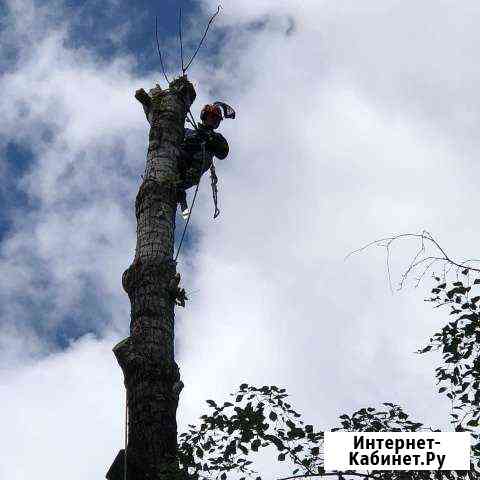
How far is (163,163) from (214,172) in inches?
76.8

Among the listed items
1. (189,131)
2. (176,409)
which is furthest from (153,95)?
(176,409)

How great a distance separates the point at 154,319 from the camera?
15.3 ft

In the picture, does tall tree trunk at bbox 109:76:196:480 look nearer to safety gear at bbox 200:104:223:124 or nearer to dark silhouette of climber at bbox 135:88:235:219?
dark silhouette of climber at bbox 135:88:235:219

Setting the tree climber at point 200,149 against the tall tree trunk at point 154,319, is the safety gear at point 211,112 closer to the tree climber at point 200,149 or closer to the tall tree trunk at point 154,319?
the tree climber at point 200,149

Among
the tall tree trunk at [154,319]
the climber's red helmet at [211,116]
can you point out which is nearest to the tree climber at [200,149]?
the climber's red helmet at [211,116]

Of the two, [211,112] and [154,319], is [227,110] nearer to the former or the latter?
[211,112]

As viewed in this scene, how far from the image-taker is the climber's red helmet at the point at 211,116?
7507 mm

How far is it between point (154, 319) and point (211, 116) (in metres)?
3.51

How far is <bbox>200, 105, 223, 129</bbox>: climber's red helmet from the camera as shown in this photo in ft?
24.6

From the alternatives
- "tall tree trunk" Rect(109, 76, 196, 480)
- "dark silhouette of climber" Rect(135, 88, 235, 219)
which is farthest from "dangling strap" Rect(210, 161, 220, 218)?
"tall tree trunk" Rect(109, 76, 196, 480)

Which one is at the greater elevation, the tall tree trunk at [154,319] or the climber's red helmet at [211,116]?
the climber's red helmet at [211,116]

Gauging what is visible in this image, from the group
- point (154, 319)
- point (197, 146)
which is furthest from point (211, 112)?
point (154, 319)

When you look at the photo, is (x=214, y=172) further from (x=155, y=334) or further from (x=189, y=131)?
(x=155, y=334)

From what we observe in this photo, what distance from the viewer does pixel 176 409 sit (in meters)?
4.42
